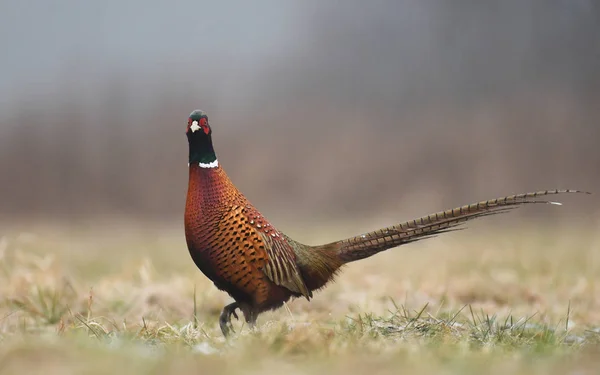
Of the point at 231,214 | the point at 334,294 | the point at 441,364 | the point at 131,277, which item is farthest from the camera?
the point at 131,277

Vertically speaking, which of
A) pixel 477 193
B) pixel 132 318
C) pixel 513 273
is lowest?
pixel 132 318

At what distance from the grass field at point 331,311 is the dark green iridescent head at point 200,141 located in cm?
105

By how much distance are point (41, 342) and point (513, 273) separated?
642 cm

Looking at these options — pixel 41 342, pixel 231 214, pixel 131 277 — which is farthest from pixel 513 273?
pixel 41 342

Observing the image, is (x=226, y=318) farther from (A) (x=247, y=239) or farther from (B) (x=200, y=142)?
(B) (x=200, y=142)

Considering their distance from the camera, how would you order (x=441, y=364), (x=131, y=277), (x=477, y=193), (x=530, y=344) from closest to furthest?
1. (x=441, y=364)
2. (x=530, y=344)
3. (x=131, y=277)
4. (x=477, y=193)

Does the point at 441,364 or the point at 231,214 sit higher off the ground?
the point at 231,214

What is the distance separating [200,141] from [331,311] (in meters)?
2.51

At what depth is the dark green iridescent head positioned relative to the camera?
16.2ft

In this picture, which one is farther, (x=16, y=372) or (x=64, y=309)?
(x=64, y=309)

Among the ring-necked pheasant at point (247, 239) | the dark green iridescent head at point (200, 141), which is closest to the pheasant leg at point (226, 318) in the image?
the ring-necked pheasant at point (247, 239)

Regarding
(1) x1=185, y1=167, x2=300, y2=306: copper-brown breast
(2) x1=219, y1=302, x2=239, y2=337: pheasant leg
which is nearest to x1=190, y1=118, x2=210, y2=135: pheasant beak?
(1) x1=185, y1=167, x2=300, y2=306: copper-brown breast

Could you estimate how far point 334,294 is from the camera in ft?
25.7

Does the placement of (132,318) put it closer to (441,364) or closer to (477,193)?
(441,364)
